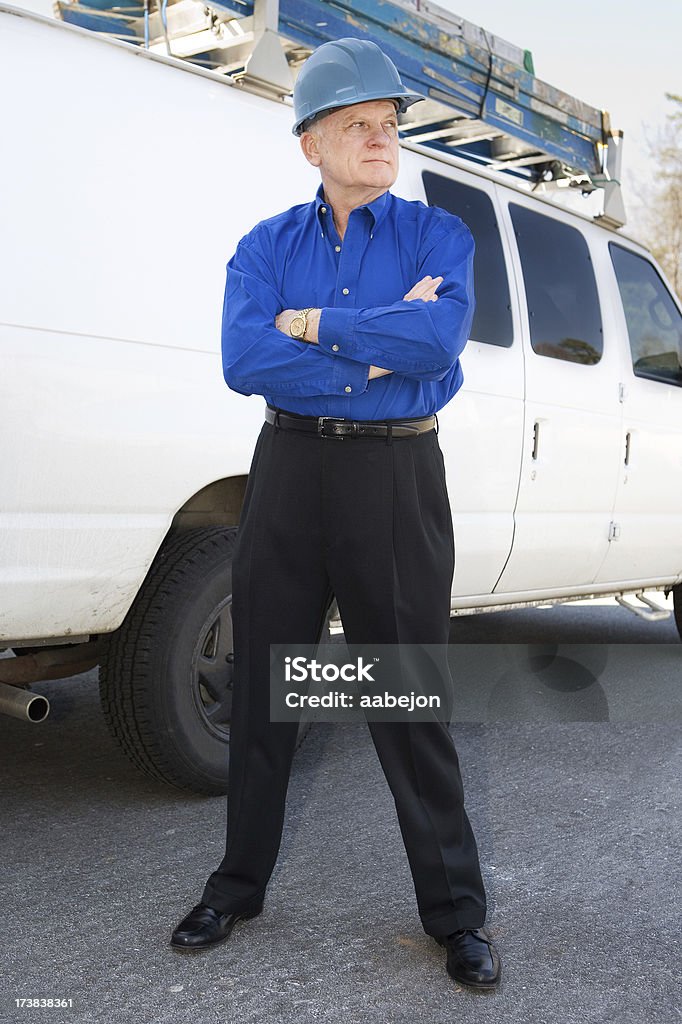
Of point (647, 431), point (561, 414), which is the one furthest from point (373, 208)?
point (647, 431)

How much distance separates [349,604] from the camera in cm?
262

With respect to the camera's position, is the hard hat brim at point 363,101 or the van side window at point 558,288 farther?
the van side window at point 558,288

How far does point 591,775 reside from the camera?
13.1 ft

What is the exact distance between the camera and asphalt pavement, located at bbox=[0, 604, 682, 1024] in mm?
2395

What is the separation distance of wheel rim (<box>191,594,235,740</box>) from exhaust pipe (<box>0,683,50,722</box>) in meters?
0.49

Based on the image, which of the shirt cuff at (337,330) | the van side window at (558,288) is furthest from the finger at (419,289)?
the van side window at (558,288)

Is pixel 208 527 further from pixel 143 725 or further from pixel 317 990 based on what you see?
pixel 317 990

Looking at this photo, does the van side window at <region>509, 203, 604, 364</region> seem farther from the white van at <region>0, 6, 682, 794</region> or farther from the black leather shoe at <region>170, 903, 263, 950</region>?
the black leather shoe at <region>170, 903, 263, 950</region>

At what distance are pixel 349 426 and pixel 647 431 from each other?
9.89 ft

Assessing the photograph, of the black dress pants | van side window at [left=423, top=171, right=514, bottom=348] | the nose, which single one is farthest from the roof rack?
the black dress pants

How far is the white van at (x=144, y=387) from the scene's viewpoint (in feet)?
9.78

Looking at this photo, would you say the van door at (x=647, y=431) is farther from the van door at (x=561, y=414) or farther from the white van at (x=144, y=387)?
the white van at (x=144, y=387)

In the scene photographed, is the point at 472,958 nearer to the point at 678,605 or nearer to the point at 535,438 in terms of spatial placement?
the point at 535,438

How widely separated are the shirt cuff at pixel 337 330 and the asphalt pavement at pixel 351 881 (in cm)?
134
